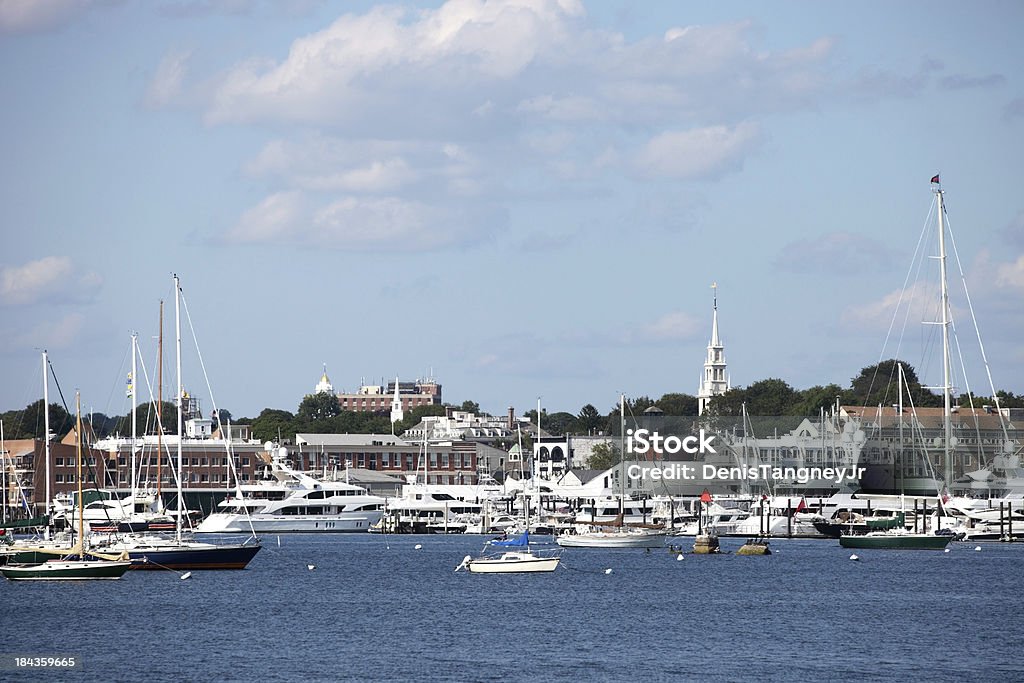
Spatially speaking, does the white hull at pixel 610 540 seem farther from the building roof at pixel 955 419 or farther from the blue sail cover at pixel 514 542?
the building roof at pixel 955 419

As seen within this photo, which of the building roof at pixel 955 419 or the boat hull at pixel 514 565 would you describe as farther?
the building roof at pixel 955 419

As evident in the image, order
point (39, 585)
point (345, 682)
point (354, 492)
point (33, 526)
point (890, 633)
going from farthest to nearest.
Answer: point (354, 492) → point (33, 526) → point (39, 585) → point (890, 633) → point (345, 682)

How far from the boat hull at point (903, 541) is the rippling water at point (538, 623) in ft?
32.4

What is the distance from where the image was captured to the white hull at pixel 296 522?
445ft

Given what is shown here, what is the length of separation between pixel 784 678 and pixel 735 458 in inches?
3579

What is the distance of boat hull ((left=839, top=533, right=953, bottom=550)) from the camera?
4343 inches

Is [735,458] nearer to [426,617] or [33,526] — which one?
[33,526]

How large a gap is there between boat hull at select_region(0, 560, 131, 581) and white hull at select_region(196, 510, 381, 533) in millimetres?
58415

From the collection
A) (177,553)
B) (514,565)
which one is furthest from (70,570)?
(514,565)

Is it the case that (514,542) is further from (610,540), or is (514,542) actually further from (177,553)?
(177,553)

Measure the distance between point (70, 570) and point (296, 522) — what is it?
69.3 metres

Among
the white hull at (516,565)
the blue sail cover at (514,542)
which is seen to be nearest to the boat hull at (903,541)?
the blue sail cover at (514,542)

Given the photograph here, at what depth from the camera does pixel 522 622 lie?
215ft

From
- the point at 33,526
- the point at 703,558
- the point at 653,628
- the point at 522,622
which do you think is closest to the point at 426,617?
the point at 522,622
